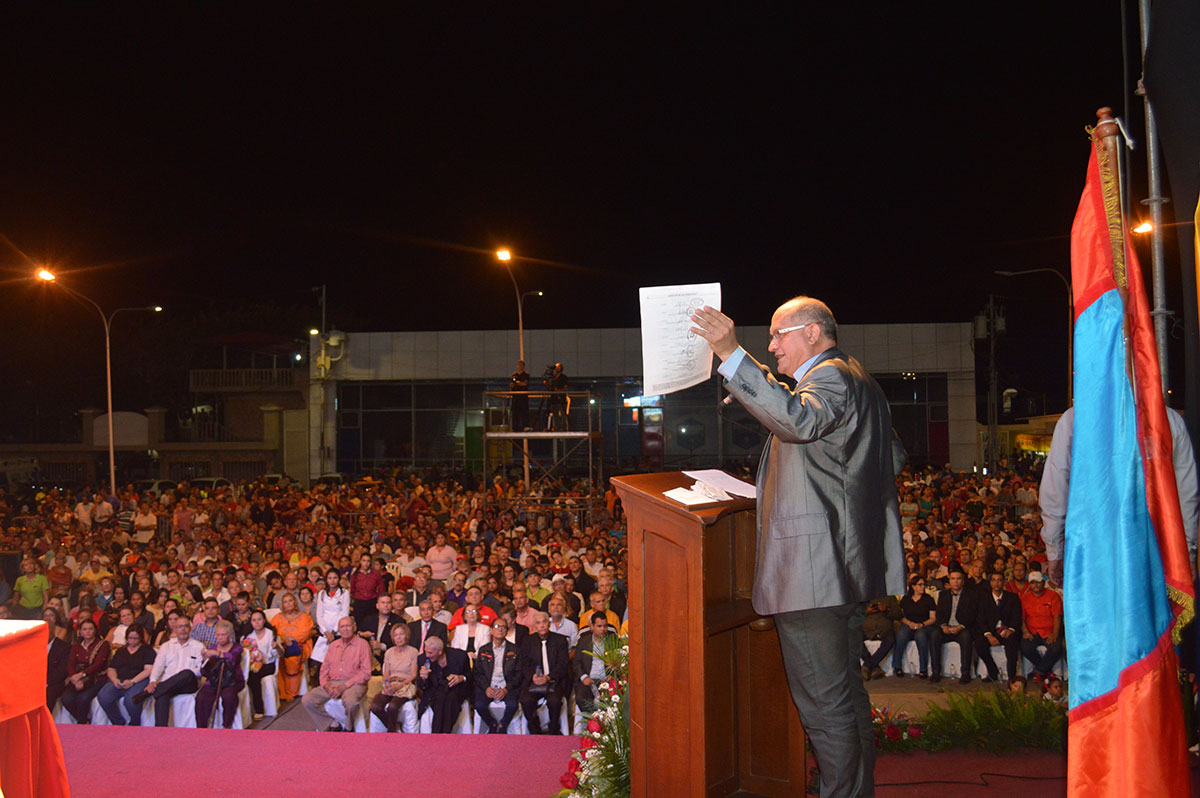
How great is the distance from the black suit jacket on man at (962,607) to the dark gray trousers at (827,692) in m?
6.49

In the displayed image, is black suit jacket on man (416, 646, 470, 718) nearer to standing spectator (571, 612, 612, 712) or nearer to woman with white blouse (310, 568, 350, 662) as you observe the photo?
standing spectator (571, 612, 612, 712)

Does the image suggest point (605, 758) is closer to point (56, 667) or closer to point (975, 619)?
point (56, 667)

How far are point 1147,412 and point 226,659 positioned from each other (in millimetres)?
6532

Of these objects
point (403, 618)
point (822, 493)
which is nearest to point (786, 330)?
point (822, 493)

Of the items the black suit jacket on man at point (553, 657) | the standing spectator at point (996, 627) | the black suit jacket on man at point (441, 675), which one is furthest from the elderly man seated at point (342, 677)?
the standing spectator at point (996, 627)

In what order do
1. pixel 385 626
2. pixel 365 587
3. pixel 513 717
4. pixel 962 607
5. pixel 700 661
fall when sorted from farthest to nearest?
pixel 365 587 → pixel 962 607 → pixel 385 626 → pixel 513 717 → pixel 700 661

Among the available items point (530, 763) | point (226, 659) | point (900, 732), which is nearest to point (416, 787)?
point (530, 763)

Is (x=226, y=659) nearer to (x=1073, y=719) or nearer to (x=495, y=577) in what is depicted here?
(x=495, y=577)

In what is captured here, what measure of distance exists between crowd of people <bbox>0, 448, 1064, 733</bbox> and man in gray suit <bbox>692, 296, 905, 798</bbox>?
2860 mm

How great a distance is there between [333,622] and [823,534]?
698cm

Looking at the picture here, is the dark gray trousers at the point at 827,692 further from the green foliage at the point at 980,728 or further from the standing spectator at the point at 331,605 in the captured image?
the standing spectator at the point at 331,605

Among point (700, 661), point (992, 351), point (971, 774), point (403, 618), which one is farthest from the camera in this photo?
point (992, 351)

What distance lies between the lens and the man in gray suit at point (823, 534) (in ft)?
7.08

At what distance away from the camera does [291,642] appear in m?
7.45
